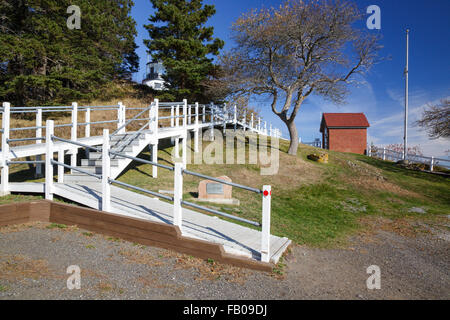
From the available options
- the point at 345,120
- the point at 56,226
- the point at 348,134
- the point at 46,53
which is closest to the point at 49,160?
the point at 56,226

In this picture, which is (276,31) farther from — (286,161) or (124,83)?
(124,83)

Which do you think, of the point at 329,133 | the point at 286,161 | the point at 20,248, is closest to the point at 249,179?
the point at 286,161

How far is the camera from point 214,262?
468 cm

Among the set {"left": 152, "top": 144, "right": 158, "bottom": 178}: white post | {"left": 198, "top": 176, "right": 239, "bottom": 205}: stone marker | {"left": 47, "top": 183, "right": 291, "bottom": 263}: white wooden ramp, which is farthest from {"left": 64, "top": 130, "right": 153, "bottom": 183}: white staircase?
{"left": 198, "top": 176, "right": 239, "bottom": 205}: stone marker

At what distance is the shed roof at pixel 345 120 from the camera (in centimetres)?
3560

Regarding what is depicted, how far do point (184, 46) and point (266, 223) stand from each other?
21981 mm

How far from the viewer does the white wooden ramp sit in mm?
4988

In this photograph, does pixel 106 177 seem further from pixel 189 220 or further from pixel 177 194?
pixel 189 220

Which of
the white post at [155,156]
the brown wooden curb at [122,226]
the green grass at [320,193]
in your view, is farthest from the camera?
the white post at [155,156]

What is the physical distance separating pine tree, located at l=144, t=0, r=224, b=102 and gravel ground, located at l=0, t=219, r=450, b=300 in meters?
17.9

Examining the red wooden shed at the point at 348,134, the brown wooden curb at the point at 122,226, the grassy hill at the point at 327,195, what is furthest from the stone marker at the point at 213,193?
the red wooden shed at the point at 348,134

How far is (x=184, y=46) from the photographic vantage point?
76.8 ft

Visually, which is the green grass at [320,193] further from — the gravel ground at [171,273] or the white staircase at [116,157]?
the gravel ground at [171,273]

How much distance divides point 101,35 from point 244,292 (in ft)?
96.0
